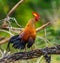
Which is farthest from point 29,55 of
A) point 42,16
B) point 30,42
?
point 42,16

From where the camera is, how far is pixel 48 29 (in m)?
1.29

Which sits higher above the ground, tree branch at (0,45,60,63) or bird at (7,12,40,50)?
bird at (7,12,40,50)

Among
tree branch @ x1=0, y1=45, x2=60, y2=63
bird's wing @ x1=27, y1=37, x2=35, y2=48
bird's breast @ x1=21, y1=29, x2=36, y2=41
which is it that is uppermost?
bird's breast @ x1=21, y1=29, x2=36, y2=41

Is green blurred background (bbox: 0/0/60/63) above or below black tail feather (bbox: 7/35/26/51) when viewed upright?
above

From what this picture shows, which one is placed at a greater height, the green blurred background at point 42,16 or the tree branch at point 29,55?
the green blurred background at point 42,16

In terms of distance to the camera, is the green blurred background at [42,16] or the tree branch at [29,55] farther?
the green blurred background at [42,16]

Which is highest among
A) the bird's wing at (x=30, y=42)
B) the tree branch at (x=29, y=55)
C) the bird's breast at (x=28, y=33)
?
the bird's breast at (x=28, y=33)

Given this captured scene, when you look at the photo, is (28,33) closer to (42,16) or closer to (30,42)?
(30,42)

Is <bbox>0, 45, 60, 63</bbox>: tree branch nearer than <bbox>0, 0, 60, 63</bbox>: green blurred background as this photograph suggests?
Yes

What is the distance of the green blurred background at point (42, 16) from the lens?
1083mm

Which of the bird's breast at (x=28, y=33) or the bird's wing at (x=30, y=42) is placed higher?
the bird's breast at (x=28, y=33)

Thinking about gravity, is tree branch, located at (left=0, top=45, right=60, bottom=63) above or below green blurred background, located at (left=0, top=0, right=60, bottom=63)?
below

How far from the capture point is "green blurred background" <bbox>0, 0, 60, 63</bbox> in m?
1.08

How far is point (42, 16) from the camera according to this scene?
1.14 m
